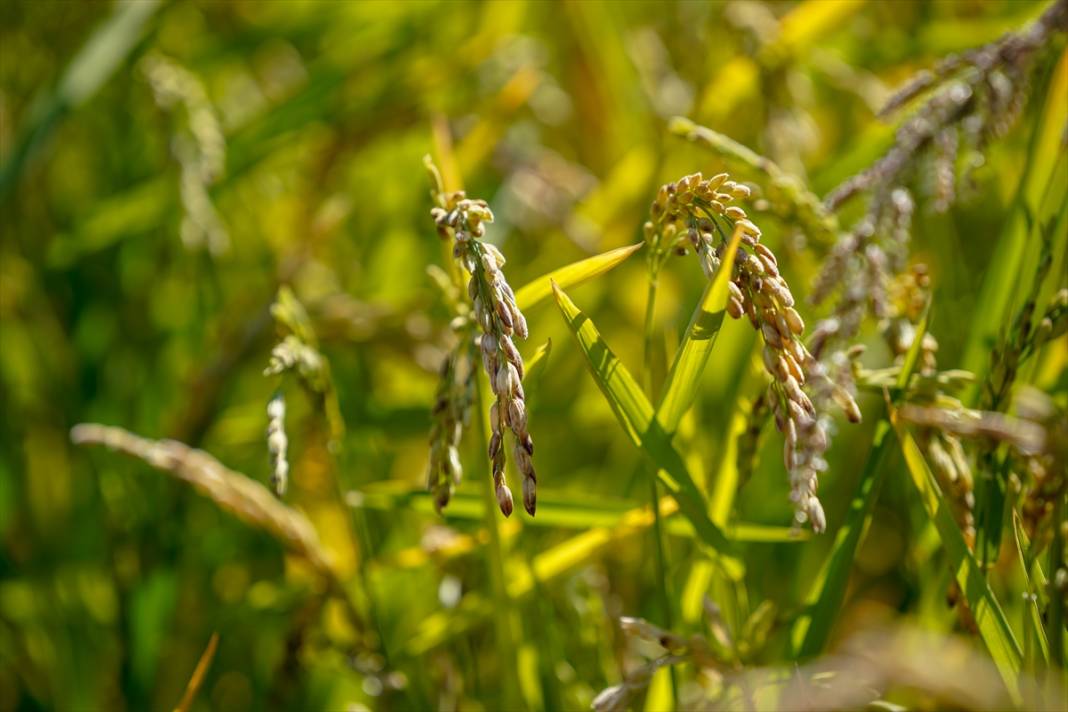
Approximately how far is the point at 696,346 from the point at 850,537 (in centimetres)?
27

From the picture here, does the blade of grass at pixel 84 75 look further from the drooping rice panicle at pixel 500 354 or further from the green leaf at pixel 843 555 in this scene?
the green leaf at pixel 843 555

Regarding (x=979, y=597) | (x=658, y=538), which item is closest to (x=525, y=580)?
(x=658, y=538)

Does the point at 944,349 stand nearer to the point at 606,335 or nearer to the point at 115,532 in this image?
the point at 606,335

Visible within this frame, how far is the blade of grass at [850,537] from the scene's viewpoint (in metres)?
0.96

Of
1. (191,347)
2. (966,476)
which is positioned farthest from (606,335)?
(966,476)

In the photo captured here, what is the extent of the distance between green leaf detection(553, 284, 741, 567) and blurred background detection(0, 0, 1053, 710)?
0.43 feet

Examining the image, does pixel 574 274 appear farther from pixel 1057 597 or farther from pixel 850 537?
pixel 1057 597

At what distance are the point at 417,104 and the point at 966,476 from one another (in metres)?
1.44

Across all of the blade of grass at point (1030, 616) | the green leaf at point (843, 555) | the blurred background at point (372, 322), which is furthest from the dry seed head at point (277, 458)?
the blade of grass at point (1030, 616)

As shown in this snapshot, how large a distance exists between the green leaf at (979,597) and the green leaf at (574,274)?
318 millimetres

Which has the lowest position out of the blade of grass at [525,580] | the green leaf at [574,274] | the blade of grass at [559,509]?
the blade of grass at [525,580]

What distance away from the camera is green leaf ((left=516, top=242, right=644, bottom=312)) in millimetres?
878

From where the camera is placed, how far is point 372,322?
5.06 ft

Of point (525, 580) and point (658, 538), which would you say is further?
point (525, 580)
